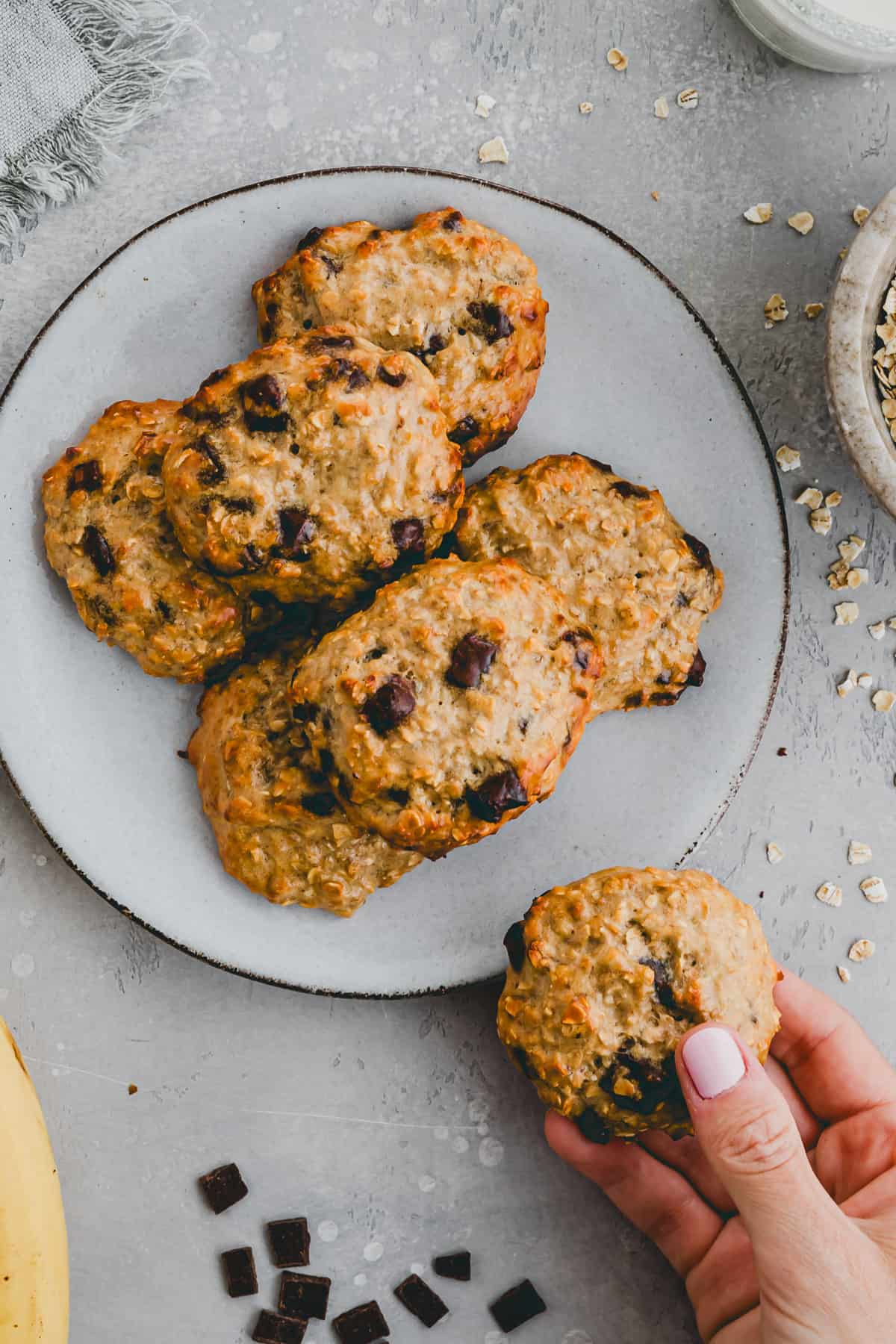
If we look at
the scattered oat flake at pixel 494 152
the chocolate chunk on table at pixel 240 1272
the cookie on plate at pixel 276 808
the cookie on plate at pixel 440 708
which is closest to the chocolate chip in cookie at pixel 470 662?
the cookie on plate at pixel 440 708

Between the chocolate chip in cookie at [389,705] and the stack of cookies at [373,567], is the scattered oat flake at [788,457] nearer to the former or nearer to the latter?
the stack of cookies at [373,567]

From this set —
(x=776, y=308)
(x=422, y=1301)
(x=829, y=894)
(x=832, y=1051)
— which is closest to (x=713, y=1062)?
(x=832, y=1051)

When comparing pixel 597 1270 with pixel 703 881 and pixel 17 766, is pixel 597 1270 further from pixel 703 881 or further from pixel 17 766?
pixel 17 766

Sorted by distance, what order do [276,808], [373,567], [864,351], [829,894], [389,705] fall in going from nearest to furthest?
[389,705] < [373,567] < [276,808] < [864,351] < [829,894]

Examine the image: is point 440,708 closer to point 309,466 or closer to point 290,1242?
point 309,466

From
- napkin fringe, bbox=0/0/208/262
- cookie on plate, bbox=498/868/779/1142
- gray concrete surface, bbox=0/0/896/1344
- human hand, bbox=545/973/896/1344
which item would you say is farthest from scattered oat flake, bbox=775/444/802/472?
napkin fringe, bbox=0/0/208/262

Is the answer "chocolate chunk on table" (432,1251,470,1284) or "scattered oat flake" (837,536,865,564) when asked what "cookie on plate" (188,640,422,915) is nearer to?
"chocolate chunk on table" (432,1251,470,1284)

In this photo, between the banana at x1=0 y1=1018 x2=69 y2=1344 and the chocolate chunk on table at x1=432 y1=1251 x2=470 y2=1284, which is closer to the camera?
the banana at x1=0 y1=1018 x2=69 y2=1344
